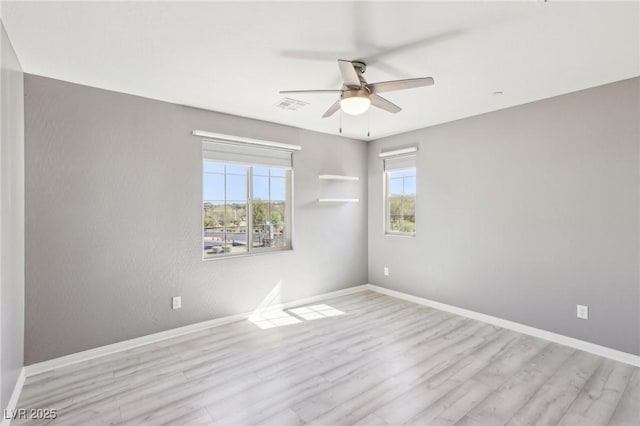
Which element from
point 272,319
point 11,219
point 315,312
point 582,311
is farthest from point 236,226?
point 582,311

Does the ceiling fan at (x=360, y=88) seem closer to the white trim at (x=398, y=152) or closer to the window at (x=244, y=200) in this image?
the window at (x=244, y=200)

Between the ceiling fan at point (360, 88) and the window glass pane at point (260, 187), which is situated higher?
the ceiling fan at point (360, 88)

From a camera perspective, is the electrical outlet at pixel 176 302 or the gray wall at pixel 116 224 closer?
the gray wall at pixel 116 224

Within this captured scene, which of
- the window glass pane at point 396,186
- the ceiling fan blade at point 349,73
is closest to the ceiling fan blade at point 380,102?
the ceiling fan blade at point 349,73

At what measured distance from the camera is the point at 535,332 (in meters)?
3.36

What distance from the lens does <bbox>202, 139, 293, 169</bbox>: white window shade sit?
12.1 feet

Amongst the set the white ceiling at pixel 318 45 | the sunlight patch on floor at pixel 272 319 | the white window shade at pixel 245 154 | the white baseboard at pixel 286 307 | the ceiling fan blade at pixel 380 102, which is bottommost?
the sunlight patch on floor at pixel 272 319

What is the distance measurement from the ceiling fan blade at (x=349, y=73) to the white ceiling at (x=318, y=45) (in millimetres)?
216

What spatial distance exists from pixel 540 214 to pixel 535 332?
1.24 m

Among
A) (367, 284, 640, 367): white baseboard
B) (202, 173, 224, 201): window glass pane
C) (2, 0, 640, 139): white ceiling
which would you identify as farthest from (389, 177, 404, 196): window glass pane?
(202, 173, 224, 201): window glass pane

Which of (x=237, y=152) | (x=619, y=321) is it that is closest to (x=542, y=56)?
(x=619, y=321)

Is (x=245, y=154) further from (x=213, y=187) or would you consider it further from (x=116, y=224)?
(x=116, y=224)

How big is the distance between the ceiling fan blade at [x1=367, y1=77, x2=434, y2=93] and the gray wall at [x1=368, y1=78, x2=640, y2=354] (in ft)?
6.38

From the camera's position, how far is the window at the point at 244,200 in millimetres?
3768
